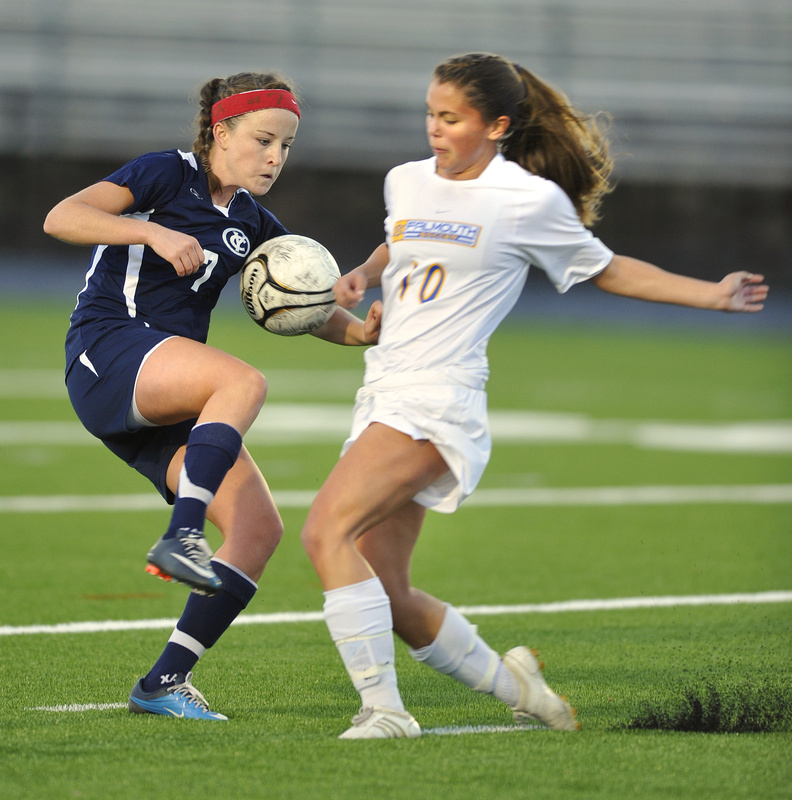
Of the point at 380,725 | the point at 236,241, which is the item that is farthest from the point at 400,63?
the point at 380,725

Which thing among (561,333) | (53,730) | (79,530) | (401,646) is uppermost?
(53,730)

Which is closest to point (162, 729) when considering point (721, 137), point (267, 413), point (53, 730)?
point (53, 730)

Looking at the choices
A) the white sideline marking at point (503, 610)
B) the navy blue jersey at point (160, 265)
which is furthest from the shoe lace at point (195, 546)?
the white sideline marking at point (503, 610)

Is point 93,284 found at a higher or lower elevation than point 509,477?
higher

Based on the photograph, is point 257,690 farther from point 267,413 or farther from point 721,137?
point 721,137

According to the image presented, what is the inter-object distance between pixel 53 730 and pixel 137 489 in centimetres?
589

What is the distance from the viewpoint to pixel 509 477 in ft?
33.4

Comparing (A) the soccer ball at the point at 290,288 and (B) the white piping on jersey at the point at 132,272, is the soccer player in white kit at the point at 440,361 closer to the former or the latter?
(A) the soccer ball at the point at 290,288

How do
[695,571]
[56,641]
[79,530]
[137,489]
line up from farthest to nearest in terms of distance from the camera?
1. [137,489]
2. [79,530]
3. [695,571]
4. [56,641]

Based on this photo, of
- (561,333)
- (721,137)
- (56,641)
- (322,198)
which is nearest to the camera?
(56,641)

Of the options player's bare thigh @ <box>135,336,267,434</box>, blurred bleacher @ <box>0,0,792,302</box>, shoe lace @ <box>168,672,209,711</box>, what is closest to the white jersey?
player's bare thigh @ <box>135,336,267,434</box>

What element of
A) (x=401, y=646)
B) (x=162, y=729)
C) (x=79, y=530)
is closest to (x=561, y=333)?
(x=79, y=530)

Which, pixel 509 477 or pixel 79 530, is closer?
pixel 79 530

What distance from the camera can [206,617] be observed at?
3.98 metres
